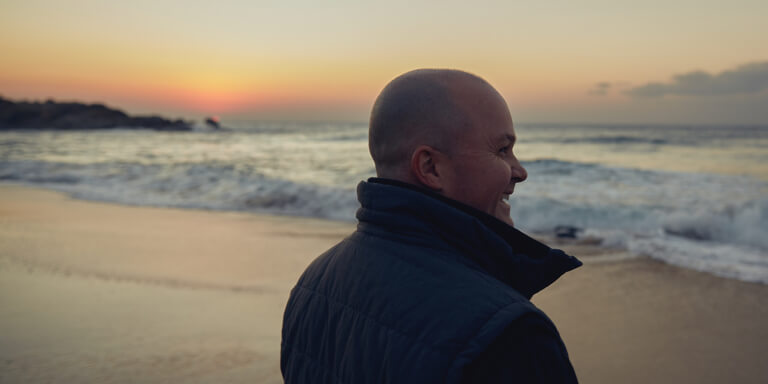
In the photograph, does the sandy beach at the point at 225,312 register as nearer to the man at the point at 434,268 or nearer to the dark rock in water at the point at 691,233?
the dark rock in water at the point at 691,233

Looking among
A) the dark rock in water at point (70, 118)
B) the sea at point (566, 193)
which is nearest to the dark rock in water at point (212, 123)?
the dark rock in water at point (70, 118)

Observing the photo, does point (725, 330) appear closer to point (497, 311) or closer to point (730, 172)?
point (497, 311)

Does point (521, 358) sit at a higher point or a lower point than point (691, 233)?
higher

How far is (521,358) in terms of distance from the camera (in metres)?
0.87

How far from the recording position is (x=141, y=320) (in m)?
4.32

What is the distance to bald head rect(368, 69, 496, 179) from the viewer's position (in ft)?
3.72

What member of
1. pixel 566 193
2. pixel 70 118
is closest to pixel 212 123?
pixel 70 118

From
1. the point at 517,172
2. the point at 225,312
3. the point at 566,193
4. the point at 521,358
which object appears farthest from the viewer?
the point at 566,193

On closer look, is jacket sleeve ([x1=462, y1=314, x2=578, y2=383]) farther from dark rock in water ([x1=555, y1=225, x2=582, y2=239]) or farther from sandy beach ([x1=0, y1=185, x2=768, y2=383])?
dark rock in water ([x1=555, y1=225, x2=582, y2=239])

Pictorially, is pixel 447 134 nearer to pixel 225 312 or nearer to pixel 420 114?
pixel 420 114

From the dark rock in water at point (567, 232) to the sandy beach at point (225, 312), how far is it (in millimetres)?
574

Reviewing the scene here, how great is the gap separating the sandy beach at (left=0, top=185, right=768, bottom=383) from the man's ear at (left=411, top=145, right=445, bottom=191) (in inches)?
109

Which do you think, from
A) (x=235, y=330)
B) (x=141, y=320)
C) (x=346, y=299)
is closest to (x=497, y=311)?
(x=346, y=299)

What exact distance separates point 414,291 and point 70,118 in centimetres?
7150
